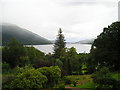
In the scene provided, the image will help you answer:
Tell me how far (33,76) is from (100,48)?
7130 millimetres

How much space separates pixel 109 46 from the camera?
12.3 m

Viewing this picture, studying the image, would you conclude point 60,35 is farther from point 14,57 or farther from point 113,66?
point 113,66

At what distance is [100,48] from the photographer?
1279cm

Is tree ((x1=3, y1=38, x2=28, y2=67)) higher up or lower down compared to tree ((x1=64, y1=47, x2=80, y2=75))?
higher up

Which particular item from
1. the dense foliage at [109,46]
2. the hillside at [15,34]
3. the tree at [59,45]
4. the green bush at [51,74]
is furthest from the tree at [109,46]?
the hillside at [15,34]

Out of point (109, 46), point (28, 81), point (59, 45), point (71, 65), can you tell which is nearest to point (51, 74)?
point (28, 81)

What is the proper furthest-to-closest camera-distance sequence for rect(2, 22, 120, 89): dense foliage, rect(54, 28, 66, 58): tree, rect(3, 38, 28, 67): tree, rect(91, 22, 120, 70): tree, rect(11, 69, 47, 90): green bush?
rect(54, 28, 66, 58): tree
rect(3, 38, 28, 67): tree
rect(91, 22, 120, 70): tree
rect(2, 22, 120, 89): dense foliage
rect(11, 69, 47, 90): green bush

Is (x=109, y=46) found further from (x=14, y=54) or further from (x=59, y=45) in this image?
(x=59, y=45)

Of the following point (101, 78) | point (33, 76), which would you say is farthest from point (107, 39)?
point (33, 76)

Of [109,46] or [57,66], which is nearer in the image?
[57,66]

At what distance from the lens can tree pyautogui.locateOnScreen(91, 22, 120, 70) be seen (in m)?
12.1

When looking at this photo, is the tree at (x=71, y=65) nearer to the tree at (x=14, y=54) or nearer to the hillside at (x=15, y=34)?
the tree at (x=14, y=54)

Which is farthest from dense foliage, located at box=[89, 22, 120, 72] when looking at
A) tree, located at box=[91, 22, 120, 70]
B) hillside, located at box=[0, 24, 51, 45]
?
hillside, located at box=[0, 24, 51, 45]

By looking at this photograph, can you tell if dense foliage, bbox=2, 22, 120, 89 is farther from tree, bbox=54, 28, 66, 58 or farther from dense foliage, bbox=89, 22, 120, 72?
tree, bbox=54, 28, 66, 58
